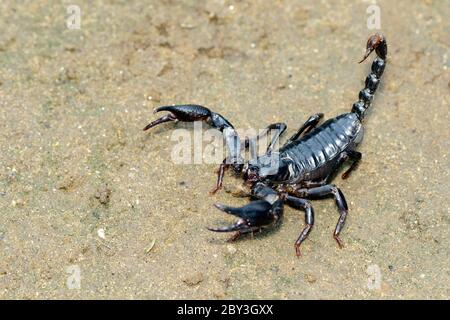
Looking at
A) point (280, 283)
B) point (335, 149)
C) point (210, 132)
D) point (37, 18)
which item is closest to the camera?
point (280, 283)

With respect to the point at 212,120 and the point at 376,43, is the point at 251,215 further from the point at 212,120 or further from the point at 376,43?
the point at 376,43

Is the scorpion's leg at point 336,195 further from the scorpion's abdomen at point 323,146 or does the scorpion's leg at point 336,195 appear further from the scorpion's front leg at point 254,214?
the scorpion's front leg at point 254,214

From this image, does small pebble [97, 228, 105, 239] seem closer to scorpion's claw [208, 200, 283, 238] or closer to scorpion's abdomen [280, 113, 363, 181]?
scorpion's claw [208, 200, 283, 238]

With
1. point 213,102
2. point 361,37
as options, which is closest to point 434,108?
point 361,37

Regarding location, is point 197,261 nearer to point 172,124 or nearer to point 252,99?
point 172,124

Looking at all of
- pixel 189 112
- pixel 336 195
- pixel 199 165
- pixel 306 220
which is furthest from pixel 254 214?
pixel 189 112

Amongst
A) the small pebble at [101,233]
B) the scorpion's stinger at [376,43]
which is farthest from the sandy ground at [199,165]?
the scorpion's stinger at [376,43]

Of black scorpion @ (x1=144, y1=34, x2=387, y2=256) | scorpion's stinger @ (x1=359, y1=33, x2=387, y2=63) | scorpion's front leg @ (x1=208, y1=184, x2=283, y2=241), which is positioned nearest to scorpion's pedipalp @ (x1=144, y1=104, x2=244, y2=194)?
black scorpion @ (x1=144, y1=34, x2=387, y2=256)
